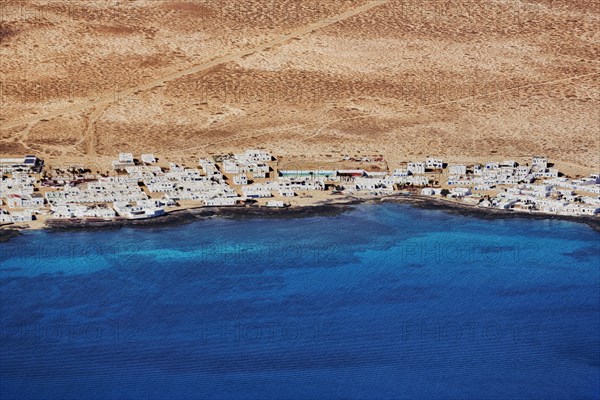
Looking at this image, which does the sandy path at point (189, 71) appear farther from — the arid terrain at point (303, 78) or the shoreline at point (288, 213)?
the shoreline at point (288, 213)

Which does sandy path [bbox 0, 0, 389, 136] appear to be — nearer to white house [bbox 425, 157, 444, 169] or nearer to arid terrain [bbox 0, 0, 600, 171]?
arid terrain [bbox 0, 0, 600, 171]

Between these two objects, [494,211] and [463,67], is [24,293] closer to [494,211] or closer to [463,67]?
[494,211]

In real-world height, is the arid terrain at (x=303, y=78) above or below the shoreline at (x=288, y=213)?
above

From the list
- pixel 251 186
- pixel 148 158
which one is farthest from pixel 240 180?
pixel 148 158

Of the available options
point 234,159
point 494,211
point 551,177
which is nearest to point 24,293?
point 234,159

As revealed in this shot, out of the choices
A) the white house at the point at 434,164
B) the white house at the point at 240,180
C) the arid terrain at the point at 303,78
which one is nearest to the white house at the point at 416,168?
the white house at the point at 434,164

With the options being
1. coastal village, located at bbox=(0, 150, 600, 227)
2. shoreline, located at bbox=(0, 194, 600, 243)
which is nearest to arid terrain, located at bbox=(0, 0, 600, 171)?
coastal village, located at bbox=(0, 150, 600, 227)
